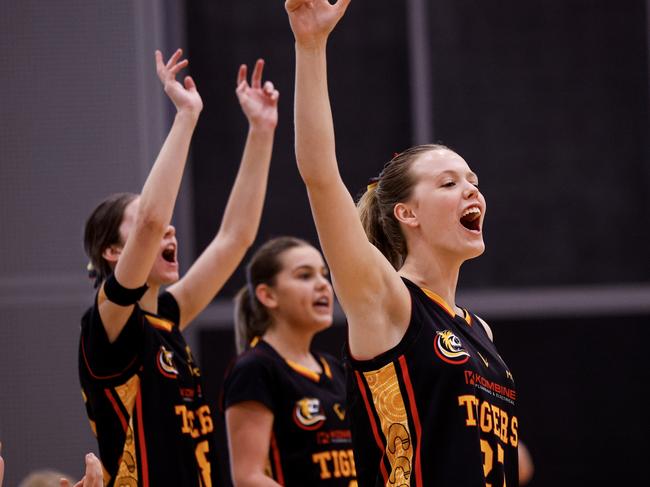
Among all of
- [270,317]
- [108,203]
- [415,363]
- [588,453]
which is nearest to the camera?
[415,363]

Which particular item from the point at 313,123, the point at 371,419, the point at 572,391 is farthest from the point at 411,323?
the point at 572,391

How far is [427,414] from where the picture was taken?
2.00 meters

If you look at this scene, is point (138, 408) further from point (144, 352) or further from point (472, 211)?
point (472, 211)

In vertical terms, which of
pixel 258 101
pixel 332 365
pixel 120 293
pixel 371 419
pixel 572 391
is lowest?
pixel 572 391

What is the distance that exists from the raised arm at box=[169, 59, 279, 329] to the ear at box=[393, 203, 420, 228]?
1.02 metres

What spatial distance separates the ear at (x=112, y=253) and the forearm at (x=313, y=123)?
1057 millimetres

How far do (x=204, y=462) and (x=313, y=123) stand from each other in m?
1.21

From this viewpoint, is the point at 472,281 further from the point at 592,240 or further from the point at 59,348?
the point at 59,348

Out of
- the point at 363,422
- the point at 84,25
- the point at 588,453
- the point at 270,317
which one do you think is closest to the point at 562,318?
the point at 588,453

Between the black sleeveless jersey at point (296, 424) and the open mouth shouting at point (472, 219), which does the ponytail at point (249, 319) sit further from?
the open mouth shouting at point (472, 219)

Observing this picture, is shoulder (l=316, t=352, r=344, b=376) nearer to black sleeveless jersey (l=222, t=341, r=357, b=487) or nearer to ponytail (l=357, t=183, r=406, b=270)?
black sleeveless jersey (l=222, t=341, r=357, b=487)

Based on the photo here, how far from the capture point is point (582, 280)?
5.31 meters

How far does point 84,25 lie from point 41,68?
289mm

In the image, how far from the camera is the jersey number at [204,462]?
2.73m
